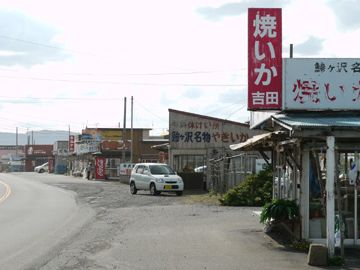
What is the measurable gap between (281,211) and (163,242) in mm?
2671

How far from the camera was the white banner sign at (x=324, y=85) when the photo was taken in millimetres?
13117

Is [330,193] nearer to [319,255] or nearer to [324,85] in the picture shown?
[319,255]

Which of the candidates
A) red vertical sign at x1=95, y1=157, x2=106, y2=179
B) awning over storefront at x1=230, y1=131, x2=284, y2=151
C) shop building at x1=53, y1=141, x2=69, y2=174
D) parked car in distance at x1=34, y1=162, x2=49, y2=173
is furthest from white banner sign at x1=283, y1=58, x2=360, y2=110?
parked car in distance at x1=34, y1=162, x2=49, y2=173

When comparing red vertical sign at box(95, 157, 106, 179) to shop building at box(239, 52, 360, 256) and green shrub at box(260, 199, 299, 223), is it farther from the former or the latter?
shop building at box(239, 52, 360, 256)

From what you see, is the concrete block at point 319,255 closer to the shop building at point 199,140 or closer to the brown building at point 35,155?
the shop building at point 199,140

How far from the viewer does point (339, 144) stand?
13180 millimetres

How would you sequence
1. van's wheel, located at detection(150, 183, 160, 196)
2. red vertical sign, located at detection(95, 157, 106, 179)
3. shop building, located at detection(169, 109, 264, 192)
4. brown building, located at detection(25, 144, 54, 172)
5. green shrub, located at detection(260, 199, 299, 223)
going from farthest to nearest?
brown building, located at detection(25, 144, 54, 172)
red vertical sign, located at detection(95, 157, 106, 179)
shop building, located at detection(169, 109, 264, 192)
van's wheel, located at detection(150, 183, 160, 196)
green shrub, located at detection(260, 199, 299, 223)

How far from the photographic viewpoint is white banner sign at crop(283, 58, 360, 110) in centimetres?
1312

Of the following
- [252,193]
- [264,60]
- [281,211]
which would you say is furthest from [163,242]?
[252,193]

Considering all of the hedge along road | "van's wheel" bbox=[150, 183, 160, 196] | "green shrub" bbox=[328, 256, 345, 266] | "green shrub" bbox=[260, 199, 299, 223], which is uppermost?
"green shrub" bbox=[260, 199, 299, 223]

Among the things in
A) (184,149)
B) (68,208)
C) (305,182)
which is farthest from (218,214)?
(184,149)

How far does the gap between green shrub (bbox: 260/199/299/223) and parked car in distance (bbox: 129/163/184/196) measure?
735 inches

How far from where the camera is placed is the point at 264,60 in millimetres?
13320

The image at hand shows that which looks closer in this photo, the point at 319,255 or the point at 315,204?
the point at 319,255
